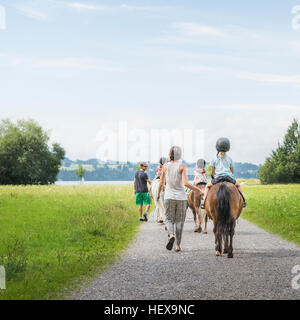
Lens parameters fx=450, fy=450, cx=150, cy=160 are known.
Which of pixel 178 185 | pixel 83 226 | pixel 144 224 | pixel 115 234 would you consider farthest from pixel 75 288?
pixel 144 224

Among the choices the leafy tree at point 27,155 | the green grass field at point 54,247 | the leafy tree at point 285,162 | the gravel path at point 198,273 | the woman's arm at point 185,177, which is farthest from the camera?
the leafy tree at point 285,162

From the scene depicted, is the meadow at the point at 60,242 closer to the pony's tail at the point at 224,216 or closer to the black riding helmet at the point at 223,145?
the pony's tail at the point at 224,216

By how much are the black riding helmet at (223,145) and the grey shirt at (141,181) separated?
773 centimetres

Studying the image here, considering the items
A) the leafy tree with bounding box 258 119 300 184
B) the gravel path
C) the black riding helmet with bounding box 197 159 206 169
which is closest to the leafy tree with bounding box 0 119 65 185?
the leafy tree with bounding box 258 119 300 184

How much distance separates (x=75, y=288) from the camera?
24.3 feet

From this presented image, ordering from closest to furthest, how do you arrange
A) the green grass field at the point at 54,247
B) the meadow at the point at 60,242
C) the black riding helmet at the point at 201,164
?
the green grass field at the point at 54,247 → the meadow at the point at 60,242 → the black riding helmet at the point at 201,164

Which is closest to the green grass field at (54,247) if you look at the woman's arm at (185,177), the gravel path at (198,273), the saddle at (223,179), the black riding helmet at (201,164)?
the gravel path at (198,273)

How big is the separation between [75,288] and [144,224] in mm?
10331

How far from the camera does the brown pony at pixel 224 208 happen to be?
9.52 metres

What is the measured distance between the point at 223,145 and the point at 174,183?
1452 millimetres

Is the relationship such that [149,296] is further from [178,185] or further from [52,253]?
[52,253]

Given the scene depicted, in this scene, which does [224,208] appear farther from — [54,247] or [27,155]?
[27,155]

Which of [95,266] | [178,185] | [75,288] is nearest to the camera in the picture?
[75,288]

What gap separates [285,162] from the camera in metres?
93.8
